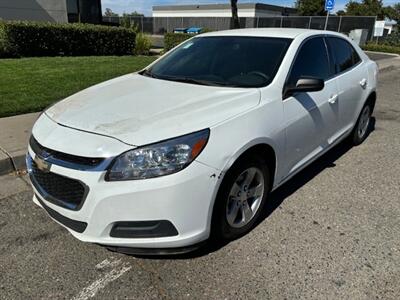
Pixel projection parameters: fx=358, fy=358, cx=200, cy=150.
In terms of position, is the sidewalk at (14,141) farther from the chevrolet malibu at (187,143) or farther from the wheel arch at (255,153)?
the wheel arch at (255,153)

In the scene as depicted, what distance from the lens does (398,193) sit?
12.2ft

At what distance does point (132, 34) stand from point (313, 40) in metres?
12.4

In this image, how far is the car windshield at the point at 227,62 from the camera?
319cm

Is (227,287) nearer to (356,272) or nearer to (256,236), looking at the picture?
→ (256,236)

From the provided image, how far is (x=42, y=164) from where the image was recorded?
7.95 feet

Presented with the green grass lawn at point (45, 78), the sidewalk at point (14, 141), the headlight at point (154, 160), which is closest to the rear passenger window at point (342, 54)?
the headlight at point (154, 160)

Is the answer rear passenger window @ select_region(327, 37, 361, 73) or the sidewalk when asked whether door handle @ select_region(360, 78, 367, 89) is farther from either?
the sidewalk

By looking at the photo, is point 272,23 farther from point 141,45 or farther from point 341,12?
point 341,12

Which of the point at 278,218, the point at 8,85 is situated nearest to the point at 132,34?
the point at 8,85

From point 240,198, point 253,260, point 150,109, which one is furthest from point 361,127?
point 150,109

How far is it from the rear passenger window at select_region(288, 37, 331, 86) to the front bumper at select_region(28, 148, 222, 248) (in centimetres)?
142

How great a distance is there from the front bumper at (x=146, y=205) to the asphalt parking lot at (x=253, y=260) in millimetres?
317

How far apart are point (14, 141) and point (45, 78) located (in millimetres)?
4252

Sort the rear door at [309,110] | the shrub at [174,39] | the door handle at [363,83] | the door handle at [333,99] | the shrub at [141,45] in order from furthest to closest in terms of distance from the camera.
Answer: the shrub at [174,39] < the shrub at [141,45] < the door handle at [363,83] < the door handle at [333,99] < the rear door at [309,110]
